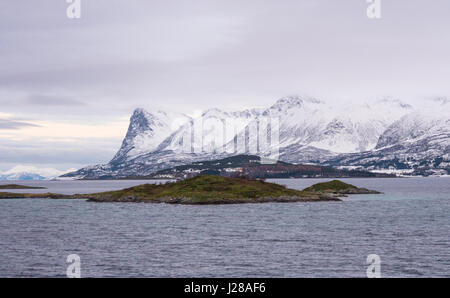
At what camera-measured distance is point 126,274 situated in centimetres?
6956

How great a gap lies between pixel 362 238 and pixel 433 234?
16.6 m

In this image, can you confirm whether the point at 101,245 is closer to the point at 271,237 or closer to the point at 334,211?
the point at 271,237

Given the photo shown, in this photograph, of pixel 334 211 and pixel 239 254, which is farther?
pixel 334 211

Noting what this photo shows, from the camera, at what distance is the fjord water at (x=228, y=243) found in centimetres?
7300

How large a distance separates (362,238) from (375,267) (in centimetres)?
3337

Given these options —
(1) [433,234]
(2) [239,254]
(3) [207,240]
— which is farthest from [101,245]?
(1) [433,234]

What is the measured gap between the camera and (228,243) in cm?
9900

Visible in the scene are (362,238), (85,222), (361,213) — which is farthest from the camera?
(361,213)

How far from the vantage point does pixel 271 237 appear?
107750 mm

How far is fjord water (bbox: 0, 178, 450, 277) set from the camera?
240 feet
